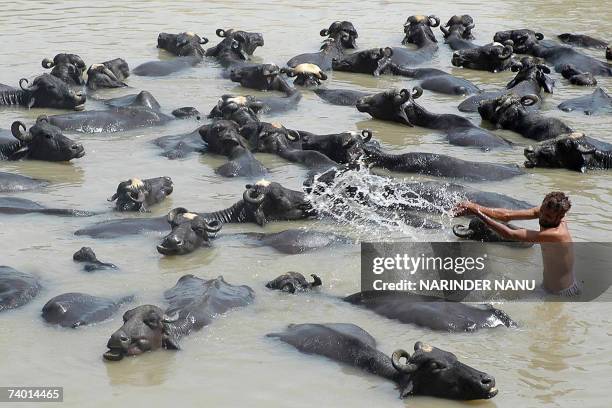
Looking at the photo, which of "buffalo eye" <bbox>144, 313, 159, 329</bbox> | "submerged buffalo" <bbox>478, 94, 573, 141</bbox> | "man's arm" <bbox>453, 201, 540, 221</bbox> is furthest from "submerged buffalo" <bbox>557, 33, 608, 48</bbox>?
"buffalo eye" <bbox>144, 313, 159, 329</bbox>

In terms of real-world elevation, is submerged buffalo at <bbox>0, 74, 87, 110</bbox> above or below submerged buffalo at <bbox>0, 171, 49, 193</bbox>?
above

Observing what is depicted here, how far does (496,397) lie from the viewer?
22.8 ft

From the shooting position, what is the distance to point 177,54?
17578 mm

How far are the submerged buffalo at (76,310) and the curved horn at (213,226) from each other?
156cm

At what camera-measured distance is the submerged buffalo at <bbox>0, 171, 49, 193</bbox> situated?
10.9 meters

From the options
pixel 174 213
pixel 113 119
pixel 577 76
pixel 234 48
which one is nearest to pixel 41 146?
pixel 113 119

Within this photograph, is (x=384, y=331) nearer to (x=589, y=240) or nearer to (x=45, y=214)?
(x=589, y=240)

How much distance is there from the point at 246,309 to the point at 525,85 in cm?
778

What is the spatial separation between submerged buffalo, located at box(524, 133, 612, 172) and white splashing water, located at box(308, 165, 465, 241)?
183 centimetres

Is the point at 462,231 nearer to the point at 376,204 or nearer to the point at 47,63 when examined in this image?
the point at 376,204

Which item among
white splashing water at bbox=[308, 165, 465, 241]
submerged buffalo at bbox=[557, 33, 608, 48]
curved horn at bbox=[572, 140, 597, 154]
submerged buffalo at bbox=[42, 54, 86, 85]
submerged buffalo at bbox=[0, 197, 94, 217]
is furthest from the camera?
submerged buffalo at bbox=[557, 33, 608, 48]

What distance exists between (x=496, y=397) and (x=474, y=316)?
1.02 m

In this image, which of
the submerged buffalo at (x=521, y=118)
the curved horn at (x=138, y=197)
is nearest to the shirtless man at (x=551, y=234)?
the curved horn at (x=138, y=197)

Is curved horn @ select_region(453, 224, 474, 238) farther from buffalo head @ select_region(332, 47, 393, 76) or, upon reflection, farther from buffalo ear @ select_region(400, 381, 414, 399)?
buffalo head @ select_region(332, 47, 393, 76)
